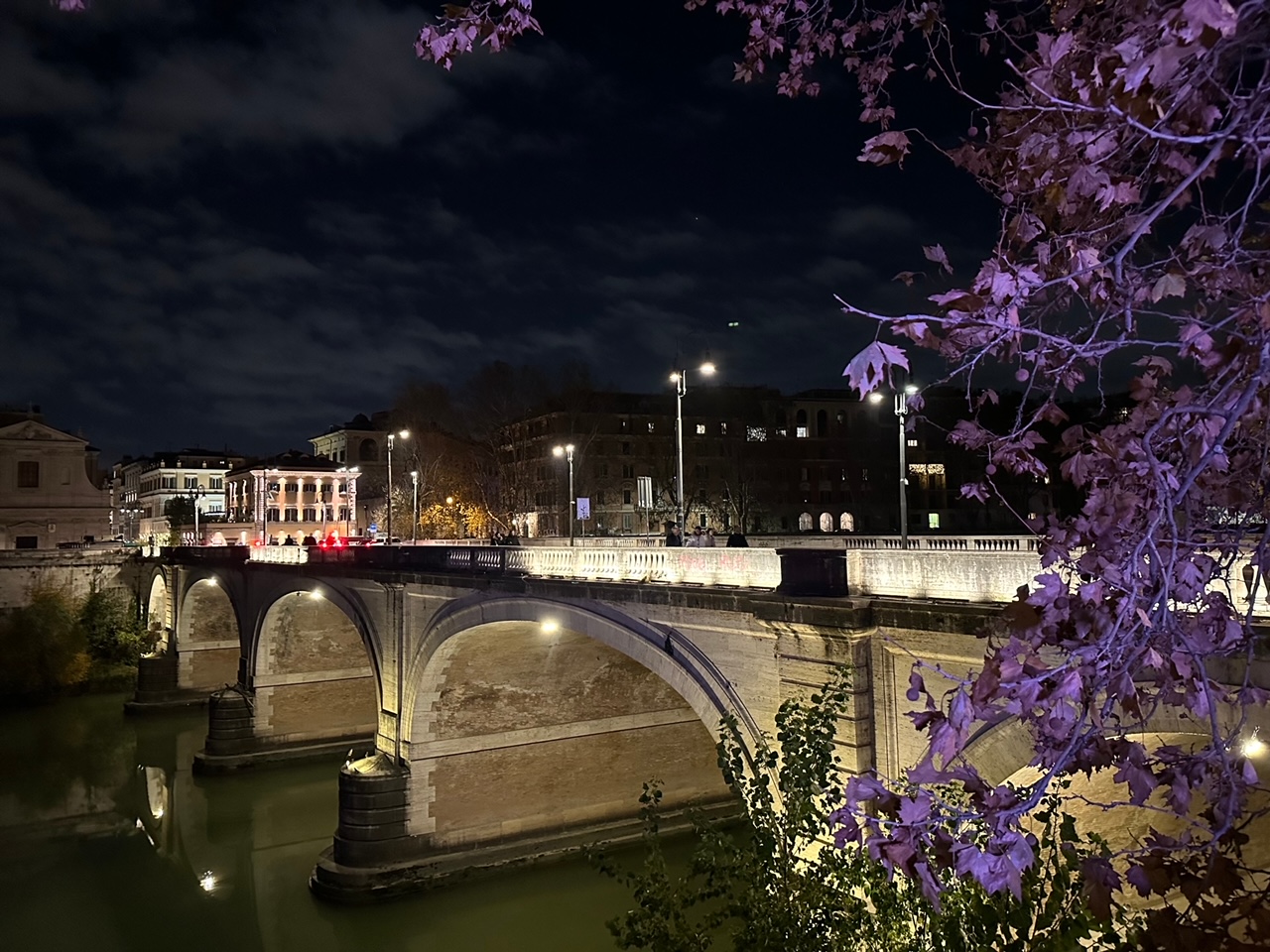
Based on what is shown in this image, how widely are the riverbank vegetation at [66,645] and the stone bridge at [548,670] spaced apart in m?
6.40

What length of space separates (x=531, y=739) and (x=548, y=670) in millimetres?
1638

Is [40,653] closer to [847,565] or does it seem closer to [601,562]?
[601,562]

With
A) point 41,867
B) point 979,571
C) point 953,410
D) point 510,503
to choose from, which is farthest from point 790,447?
point 979,571

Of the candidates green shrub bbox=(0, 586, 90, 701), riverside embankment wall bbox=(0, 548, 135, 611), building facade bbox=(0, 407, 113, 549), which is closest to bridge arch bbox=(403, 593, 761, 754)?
green shrub bbox=(0, 586, 90, 701)

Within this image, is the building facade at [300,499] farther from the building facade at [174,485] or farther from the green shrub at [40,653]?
the green shrub at [40,653]

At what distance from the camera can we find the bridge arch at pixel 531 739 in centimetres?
2180

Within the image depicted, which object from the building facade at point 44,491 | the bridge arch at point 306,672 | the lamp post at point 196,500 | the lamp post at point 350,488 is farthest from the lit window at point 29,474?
the bridge arch at point 306,672

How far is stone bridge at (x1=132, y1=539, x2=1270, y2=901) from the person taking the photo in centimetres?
1064

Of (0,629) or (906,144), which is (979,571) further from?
(0,629)

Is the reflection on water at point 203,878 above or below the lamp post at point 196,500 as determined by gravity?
below

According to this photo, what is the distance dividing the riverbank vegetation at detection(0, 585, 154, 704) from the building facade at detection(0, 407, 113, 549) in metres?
9.70

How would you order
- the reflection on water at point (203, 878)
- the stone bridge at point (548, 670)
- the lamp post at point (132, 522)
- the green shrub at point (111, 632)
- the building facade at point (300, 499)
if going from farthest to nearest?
the lamp post at point (132, 522), the building facade at point (300, 499), the green shrub at point (111, 632), the reflection on water at point (203, 878), the stone bridge at point (548, 670)

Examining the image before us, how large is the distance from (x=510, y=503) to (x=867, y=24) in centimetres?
4457

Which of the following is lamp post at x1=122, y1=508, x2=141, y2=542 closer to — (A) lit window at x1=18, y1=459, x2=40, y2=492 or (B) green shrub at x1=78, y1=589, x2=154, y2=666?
(A) lit window at x1=18, y1=459, x2=40, y2=492
